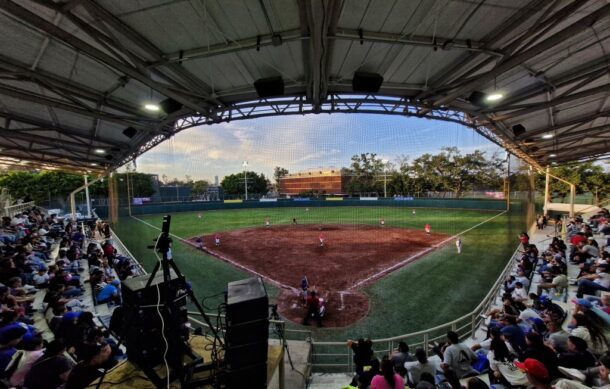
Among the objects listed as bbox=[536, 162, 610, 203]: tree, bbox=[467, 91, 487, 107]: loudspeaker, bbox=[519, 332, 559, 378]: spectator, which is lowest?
bbox=[519, 332, 559, 378]: spectator

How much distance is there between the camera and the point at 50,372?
2992 millimetres

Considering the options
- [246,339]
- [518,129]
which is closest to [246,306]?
[246,339]

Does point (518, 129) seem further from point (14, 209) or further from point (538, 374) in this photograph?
point (14, 209)

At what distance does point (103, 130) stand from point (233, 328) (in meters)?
11.0

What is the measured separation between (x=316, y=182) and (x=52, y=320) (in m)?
38.3

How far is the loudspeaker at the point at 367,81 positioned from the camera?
207 inches

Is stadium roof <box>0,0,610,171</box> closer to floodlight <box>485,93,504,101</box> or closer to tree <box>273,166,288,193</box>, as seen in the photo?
floodlight <box>485,93,504,101</box>

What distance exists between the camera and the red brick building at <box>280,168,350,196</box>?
3994cm

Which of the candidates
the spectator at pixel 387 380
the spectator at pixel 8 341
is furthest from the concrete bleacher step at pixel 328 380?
the spectator at pixel 8 341

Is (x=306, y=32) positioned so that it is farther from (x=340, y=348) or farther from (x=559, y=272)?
(x=559, y=272)

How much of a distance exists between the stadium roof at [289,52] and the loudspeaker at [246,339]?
357 cm

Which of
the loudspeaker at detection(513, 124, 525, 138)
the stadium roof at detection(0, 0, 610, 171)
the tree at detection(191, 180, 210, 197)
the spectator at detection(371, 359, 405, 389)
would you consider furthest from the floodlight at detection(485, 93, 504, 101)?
the tree at detection(191, 180, 210, 197)

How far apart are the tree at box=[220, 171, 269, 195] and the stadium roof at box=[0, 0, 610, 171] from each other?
4979 centimetres

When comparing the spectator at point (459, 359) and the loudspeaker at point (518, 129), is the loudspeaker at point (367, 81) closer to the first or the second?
the spectator at point (459, 359)
